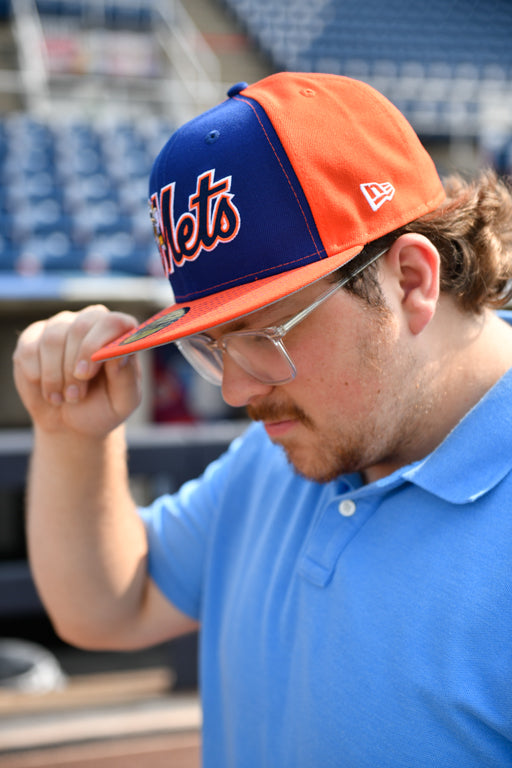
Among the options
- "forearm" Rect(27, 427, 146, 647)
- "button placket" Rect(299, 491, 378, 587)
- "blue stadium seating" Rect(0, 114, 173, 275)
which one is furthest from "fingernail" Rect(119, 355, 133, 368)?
"blue stadium seating" Rect(0, 114, 173, 275)

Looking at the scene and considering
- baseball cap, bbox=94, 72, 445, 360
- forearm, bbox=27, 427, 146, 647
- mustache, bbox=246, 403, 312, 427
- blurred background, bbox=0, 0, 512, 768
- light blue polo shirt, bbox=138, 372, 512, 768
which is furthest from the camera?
blurred background, bbox=0, 0, 512, 768

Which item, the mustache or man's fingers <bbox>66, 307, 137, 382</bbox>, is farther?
man's fingers <bbox>66, 307, 137, 382</bbox>

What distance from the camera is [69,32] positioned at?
12898mm

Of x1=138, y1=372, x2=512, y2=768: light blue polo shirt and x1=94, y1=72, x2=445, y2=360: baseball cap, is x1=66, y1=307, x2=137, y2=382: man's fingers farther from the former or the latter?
x1=138, y1=372, x2=512, y2=768: light blue polo shirt

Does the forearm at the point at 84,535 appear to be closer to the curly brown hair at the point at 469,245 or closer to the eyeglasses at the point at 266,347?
the eyeglasses at the point at 266,347

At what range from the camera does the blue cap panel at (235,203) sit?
0.98 metres

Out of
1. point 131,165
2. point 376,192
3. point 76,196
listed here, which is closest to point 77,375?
point 376,192

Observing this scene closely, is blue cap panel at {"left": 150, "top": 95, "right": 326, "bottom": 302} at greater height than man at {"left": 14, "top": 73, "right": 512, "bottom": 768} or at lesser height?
greater

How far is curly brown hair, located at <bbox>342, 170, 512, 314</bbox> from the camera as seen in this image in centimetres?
104

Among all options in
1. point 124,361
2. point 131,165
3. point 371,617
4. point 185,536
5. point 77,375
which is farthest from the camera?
point 131,165

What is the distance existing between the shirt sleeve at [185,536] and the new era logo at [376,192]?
0.64 meters

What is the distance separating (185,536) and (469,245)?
784mm

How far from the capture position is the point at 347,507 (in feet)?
3.65

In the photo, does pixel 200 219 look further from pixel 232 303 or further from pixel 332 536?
pixel 332 536
